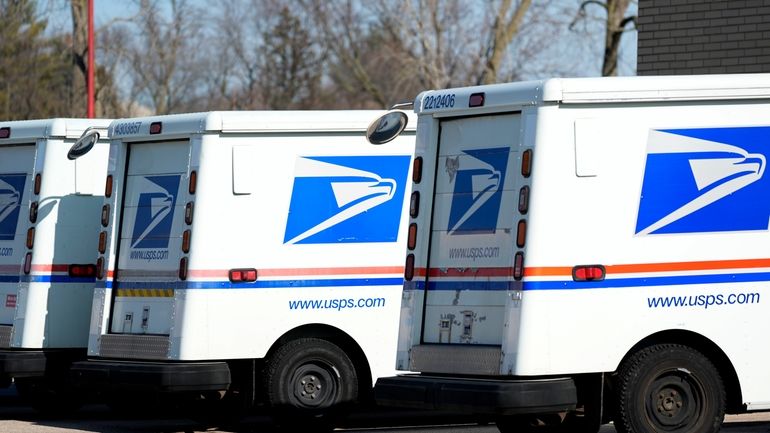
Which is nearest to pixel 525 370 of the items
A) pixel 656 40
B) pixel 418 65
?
pixel 656 40

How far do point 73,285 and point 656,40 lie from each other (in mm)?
→ 7353

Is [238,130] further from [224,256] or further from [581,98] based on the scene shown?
[581,98]

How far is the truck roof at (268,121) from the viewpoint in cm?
1174

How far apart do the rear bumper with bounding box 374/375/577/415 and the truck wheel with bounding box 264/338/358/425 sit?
2161 mm

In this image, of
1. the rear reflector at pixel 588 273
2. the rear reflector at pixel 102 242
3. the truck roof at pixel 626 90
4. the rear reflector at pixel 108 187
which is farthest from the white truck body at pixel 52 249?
the rear reflector at pixel 588 273

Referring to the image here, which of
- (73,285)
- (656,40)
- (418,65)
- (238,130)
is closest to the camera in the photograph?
(238,130)

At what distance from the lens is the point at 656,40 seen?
55.9ft

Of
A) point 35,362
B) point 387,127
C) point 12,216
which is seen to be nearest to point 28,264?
point 12,216

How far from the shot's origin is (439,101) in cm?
1019

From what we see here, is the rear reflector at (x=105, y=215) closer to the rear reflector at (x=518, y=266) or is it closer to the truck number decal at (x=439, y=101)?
the truck number decal at (x=439, y=101)

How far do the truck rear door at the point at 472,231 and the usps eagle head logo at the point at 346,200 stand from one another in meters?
A: 1.88

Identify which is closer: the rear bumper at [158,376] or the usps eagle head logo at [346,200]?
the rear bumper at [158,376]

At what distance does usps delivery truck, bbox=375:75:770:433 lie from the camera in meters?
9.33

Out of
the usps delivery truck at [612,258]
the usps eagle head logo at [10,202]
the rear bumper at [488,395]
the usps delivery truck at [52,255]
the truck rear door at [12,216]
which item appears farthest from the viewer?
the usps eagle head logo at [10,202]
